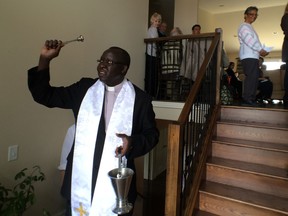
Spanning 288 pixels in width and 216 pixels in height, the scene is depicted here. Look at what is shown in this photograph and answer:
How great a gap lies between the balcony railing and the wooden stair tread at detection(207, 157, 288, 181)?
0.50 ft

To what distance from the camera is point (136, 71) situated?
153 inches

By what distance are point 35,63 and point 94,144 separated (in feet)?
4.44

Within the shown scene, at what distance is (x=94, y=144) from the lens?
4.38ft

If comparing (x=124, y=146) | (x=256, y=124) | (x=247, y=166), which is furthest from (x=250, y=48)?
(x=124, y=146)

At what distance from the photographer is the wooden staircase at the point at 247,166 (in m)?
2.12

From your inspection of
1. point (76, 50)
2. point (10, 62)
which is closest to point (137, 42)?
point (76, 50)

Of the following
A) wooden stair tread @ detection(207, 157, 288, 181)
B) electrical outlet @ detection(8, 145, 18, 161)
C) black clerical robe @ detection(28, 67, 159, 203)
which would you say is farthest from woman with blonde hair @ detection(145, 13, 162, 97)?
black clerical robe @ detection(28, 67, 159, 203)

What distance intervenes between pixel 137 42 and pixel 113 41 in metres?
0.65

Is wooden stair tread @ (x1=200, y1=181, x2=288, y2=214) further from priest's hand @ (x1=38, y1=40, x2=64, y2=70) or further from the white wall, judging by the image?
priest's hand @ (x1=38, y1=40, x2=64, y2=70)

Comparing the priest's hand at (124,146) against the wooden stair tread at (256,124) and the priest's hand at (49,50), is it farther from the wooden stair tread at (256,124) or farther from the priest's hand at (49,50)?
the wooden stair tread at (256,124)

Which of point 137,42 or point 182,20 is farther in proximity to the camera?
point 182,20

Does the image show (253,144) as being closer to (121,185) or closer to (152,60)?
(121,185)

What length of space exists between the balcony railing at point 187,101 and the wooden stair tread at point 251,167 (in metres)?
0.15

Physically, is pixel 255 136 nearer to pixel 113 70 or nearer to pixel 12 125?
pixel 113 70
